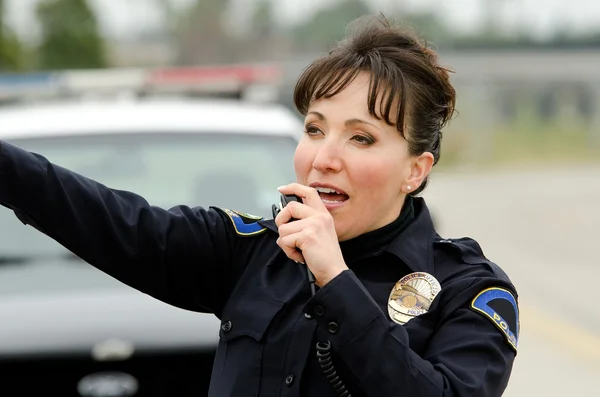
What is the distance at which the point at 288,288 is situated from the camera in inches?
90.8

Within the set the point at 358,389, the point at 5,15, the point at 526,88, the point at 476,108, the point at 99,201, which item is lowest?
the point at 358,389

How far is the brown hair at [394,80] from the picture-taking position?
7.50 ft

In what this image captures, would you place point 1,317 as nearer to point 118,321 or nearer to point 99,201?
point 118,321

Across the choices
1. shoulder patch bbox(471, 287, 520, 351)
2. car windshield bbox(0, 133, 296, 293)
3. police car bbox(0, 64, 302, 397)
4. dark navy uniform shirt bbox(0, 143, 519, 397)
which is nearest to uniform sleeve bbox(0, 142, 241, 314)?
dark navy uniform shirt bbox(0, 143, 519, 397)

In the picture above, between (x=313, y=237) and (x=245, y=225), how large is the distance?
390 mm

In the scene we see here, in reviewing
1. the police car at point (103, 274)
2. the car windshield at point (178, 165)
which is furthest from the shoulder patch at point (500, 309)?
the car windshield at point (178, 165)

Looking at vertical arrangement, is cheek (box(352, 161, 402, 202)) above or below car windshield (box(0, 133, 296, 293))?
below

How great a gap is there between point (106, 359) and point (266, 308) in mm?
1734

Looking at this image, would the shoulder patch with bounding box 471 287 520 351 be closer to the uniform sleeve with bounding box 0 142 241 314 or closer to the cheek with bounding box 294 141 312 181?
the cheek with bounding box 294 141 312 181

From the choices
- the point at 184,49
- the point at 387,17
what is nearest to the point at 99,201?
the point at 387,17

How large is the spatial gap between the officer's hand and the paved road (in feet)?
11.5

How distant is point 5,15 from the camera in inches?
1444

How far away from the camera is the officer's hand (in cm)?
205

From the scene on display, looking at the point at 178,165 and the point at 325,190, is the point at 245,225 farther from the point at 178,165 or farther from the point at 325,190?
the point at 178,165
